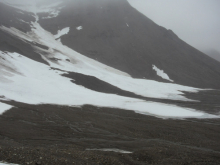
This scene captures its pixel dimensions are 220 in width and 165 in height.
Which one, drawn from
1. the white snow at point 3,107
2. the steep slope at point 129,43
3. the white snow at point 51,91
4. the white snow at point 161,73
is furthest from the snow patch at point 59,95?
the white snow at point 161,73

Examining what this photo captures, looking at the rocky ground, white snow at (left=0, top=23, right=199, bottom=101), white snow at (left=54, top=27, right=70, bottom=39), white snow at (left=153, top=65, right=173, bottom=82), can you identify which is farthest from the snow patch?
white snow at (left=54, top=27, right=70, bottom=39)

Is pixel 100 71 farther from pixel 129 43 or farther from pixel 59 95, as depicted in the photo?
pixel 129 43

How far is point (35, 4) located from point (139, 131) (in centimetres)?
16709

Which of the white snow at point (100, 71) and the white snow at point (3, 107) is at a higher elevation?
the white snow at point (100, 71)

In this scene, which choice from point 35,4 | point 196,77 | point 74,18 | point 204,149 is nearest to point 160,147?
point 204,149

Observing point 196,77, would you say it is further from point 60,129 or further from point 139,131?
point 60,129

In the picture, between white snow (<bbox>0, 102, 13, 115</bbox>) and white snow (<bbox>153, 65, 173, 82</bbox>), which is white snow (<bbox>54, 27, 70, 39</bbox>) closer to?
white snow (<bbox>153, 65, 173, 82</bbox>)

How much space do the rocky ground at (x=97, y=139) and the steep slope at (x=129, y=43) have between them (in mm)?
57684

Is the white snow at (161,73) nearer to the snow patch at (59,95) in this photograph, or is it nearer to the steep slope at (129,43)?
the steep slope at (129,43)

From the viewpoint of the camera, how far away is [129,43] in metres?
104

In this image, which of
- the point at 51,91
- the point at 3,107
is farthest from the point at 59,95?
the point at 3,107

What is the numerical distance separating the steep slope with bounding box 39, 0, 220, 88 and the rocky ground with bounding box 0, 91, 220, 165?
5768 centimetres

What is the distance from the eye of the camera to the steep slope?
3533 inches

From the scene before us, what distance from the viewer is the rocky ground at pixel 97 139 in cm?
1274
